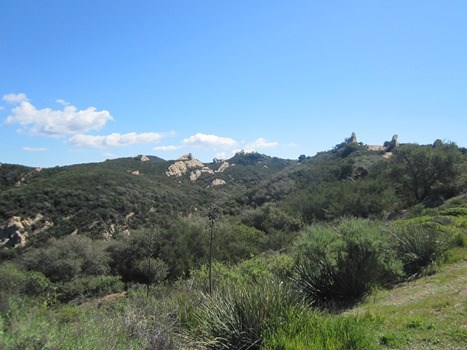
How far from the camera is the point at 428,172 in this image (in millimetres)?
33438

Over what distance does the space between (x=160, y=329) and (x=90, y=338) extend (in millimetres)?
1415

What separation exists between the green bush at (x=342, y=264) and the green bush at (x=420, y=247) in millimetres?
2018

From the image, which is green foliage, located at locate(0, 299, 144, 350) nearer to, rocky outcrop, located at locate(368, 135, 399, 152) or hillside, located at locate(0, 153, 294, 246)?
Answer: hillside, located at locate(0, 153, 294, 246)

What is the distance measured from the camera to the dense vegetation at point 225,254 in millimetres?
4895

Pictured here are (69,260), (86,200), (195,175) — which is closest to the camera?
(69,260)

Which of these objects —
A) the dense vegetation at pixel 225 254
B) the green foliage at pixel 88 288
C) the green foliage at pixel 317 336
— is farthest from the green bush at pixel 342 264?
the green foliage at pixel 88 288

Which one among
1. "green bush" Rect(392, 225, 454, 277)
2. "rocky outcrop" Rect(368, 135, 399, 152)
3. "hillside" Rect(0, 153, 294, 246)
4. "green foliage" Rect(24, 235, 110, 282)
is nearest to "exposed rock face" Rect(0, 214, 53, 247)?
"hillside" Rect(0, 153, 294, 246)

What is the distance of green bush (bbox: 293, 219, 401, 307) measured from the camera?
888cm

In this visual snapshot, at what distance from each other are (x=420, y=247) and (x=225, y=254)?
720 inches

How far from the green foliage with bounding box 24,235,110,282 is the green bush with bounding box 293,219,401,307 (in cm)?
2290

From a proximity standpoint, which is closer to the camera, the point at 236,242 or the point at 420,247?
the point at 420,247

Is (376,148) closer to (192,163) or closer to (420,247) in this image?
(192,163)

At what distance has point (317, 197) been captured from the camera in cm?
3969

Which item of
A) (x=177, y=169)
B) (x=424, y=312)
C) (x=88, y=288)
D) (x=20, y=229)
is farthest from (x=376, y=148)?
(x=424, y=312)
